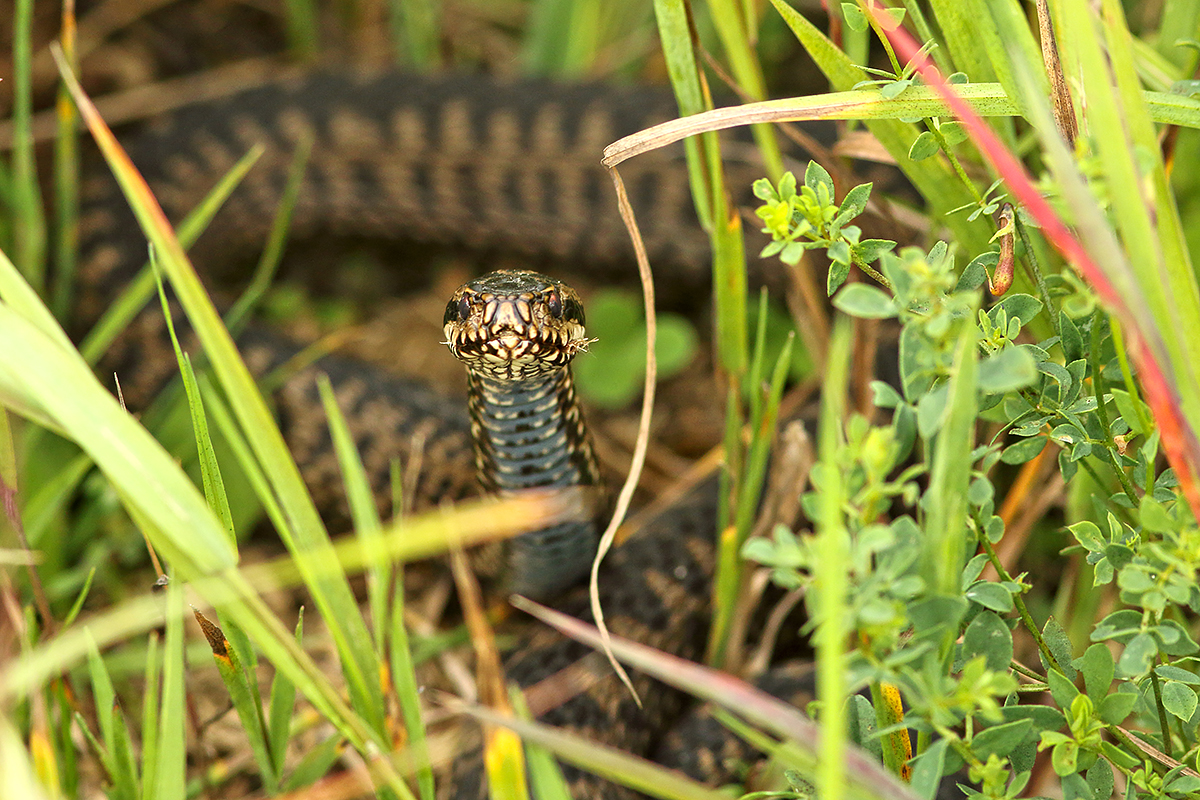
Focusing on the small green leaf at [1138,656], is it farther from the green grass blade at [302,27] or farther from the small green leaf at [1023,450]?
the green grass blade at [302,27]

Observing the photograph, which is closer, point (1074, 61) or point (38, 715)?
point (38, 715)

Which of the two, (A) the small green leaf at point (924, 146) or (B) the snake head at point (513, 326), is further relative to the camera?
(B) the snake head at point (513, 326)

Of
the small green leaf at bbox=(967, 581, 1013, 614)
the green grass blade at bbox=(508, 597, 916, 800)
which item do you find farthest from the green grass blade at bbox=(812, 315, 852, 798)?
the small green leaf at bbox=(967, 581, 1013, 614)

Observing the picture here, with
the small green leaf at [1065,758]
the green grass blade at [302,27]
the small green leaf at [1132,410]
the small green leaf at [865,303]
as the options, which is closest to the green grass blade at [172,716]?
the small green leaf at [865,303]

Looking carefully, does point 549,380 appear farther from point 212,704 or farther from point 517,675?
point 212,704

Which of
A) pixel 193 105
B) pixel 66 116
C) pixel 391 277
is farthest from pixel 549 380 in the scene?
pixel 193 105

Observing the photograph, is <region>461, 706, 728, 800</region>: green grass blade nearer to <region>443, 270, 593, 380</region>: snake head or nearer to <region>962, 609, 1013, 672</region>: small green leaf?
<region>962, 609, 1013, 672</region>: small green leaf

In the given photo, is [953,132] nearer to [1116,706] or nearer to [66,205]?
[1116,706]
